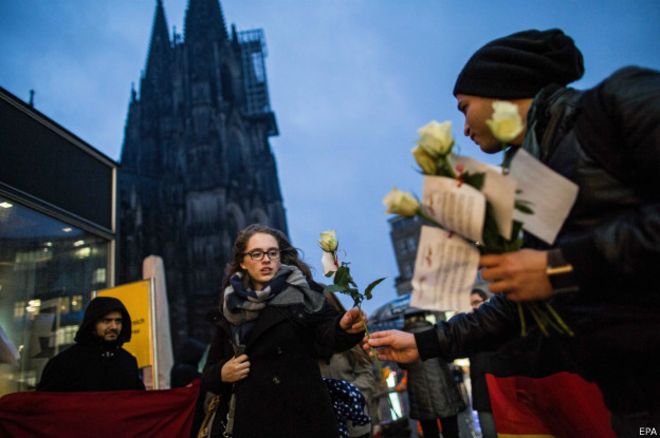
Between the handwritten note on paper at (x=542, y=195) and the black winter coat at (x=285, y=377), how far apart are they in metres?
1.27

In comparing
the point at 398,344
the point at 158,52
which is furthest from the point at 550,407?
the point at 158,52

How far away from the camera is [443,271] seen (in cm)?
133

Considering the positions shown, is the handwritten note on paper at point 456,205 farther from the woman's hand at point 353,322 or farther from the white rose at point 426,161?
the woman's hand at point 353,322

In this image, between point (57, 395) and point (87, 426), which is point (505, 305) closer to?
point (87, 426)

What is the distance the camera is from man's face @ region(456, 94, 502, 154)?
1648 mm

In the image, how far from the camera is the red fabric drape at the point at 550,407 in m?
2.03

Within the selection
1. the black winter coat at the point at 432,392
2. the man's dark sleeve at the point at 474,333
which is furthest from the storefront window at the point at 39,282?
the man's dark sleeve at the point at 474,333

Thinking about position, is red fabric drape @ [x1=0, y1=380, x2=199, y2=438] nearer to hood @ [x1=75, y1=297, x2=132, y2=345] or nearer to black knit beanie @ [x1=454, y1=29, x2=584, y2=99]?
hood @ [x1=75, y1=297, x2=132, y2=345]

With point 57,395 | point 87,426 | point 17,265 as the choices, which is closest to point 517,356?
point 87,426

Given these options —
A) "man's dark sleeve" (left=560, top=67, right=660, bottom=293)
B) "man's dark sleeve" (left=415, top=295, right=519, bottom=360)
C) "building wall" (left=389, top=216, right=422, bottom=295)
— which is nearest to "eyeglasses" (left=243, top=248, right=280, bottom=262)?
"man's dark sleeve" (left=415, top=295, right=519, bottom=360)

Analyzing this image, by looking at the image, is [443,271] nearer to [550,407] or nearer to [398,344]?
[398,344]

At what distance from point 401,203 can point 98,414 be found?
128 inches

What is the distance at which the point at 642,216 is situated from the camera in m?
1.12

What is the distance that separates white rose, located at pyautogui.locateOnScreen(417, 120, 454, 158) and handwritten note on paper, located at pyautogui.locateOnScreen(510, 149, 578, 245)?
212mm
